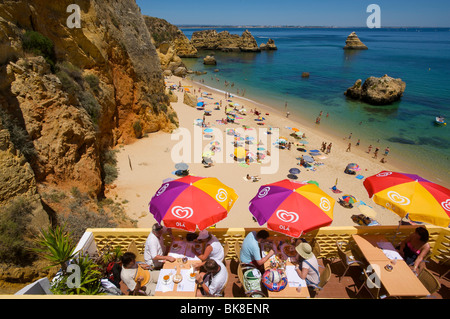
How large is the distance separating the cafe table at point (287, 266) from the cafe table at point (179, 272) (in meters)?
1.56

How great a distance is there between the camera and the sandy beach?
42.5 feet

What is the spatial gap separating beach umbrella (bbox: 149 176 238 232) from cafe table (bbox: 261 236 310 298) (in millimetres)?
1406

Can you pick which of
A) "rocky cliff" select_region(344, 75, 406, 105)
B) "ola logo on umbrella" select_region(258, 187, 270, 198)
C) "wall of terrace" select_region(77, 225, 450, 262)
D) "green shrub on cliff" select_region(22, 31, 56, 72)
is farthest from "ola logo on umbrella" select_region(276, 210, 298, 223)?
"rocky cliff" select_region(344, 75, 406, 105)

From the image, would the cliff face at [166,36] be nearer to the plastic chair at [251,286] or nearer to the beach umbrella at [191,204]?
the beach umbrella at [191,204]


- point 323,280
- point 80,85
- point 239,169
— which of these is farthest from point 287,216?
point 80,85

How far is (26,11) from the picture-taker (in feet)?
34.2

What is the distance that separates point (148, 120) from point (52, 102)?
10.4 metres

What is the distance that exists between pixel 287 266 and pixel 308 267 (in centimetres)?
45

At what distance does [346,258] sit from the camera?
18.1ft

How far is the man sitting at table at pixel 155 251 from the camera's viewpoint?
204 inches

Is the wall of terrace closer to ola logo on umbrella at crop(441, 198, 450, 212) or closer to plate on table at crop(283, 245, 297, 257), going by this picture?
plate on table at crop(283, 245, 297, 257)

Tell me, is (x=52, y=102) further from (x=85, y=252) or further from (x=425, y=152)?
(x=425, y=152)

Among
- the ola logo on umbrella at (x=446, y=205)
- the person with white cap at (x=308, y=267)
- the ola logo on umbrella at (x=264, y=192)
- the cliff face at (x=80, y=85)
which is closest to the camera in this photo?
the person with white cap at (x=308, y=267)

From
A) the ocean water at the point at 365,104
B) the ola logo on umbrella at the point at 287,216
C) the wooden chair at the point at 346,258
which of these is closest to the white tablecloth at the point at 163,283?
the ola logo on umbrella at the point at 287,216
